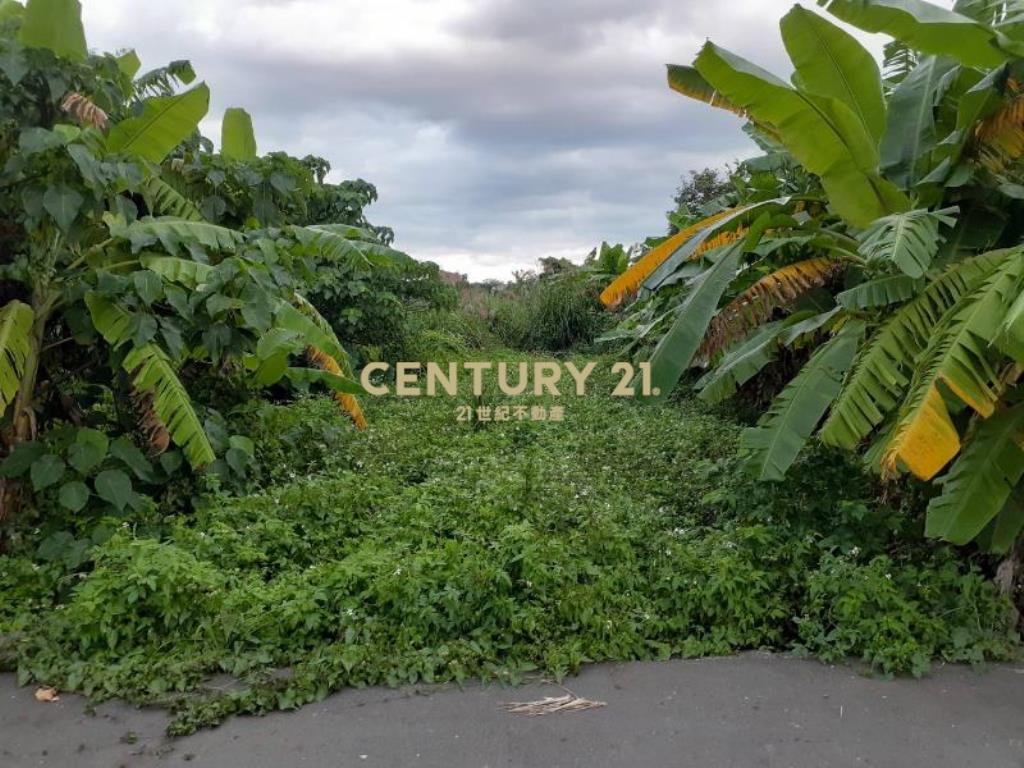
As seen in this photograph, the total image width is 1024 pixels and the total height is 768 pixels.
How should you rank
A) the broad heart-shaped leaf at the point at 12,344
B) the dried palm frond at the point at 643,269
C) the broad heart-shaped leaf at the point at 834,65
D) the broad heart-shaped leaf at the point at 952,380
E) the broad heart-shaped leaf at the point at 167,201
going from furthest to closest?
the broad heart-shaped leaf at the point at 167,201 < the dried palm frond at the point at 643,269 < the broad heart-shaped leaf at the point at 834,65 < the broad heart-shaped leaf at the point at 12,344 < the broad heart-shaped leaf at the point at 952,380

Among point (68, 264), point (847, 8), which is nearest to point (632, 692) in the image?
point (847, 8)

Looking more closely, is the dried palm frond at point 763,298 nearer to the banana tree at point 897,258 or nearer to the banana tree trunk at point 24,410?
the banana tree at point 897,258

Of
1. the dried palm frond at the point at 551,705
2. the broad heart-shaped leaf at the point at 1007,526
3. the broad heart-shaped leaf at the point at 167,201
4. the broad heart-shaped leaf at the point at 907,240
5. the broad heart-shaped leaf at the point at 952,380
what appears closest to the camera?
the dried palm frond at the point at 551,705

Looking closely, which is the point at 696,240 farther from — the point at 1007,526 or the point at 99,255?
the point at 99,255

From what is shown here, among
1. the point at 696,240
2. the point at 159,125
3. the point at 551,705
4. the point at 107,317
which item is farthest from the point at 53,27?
the point at 551,705

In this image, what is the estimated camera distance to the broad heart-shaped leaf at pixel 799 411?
4.34 meters

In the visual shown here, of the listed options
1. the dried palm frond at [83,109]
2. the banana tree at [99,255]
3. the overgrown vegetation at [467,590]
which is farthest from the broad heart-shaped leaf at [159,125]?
the overgrown vegetation at [467,590]

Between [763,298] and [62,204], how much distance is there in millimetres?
4020

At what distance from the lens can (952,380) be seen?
3.67m

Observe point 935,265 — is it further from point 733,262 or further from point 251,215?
point 251,215

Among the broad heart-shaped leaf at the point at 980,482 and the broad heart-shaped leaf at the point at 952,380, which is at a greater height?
the broad heart-shaped leaf at the point at 952,380

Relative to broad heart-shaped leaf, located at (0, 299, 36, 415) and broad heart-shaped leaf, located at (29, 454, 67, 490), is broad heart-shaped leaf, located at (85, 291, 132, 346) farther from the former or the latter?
broad heart-shaped leaf, located at (29, 454, 67, 490)

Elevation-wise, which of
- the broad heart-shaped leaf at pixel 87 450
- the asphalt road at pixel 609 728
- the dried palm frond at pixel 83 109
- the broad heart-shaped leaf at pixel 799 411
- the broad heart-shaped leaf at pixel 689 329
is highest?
the dried palm frond at pixel 83 109

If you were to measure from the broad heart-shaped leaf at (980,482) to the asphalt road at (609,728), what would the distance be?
2.19 ft
